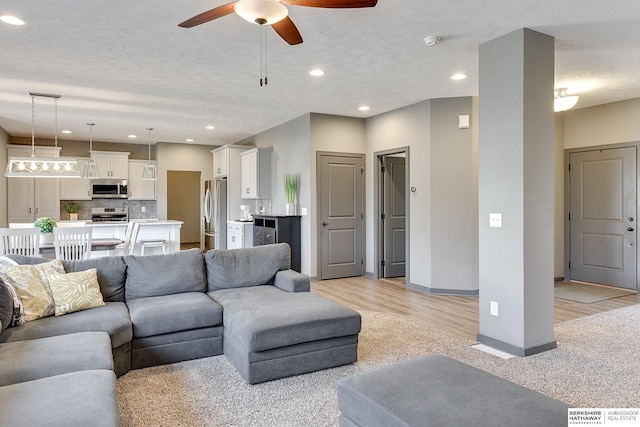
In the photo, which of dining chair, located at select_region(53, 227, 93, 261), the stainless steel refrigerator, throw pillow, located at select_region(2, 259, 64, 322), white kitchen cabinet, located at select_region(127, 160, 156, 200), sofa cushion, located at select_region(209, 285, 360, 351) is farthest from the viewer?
white kitchen cabinet, located at select_region(127, 160, 156, 200)

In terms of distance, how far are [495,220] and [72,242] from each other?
4403 millimetres

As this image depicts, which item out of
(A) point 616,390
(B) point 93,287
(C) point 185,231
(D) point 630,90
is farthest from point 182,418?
(C) point 185,231

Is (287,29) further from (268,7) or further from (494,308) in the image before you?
(494,308)

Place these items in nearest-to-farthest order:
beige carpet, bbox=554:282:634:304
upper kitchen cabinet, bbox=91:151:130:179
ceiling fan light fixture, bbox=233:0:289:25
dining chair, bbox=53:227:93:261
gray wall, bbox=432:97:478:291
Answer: ceiling fan light fixture, bbox=233:0:289:25 → dining chair, bbox=53:227:93:261 → beige carpet, bbox=554:282:634:304 → gray wall, bbox=432:97:478:291 → upper kitchen cabinet, bbox=91:151:130:179

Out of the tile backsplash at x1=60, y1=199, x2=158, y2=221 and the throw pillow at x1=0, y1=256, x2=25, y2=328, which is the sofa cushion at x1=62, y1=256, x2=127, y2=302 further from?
the tile backsplash at x1=60, y1=199, x2=158, y2=221

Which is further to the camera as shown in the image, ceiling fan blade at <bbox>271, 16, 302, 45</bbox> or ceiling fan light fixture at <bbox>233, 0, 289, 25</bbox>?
ceiling fan blade at <bbox>271, 16, 302, 45</bbox>

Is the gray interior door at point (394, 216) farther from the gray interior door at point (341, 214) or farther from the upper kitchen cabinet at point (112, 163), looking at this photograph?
the upper kitchen cabinet at point (112, 163)

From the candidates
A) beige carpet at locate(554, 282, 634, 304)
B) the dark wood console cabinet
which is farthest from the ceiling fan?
beige carpet at locate(554, 282, 634, 304)

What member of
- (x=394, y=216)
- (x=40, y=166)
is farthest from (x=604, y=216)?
(x=40, y=166)

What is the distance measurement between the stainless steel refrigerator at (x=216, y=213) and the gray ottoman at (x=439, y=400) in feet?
23.9

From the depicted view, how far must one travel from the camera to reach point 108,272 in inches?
136

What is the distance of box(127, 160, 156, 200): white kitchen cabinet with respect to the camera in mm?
9484

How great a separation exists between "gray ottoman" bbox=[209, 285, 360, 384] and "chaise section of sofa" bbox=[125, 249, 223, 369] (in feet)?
0.57

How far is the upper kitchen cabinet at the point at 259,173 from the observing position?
7.80 m
